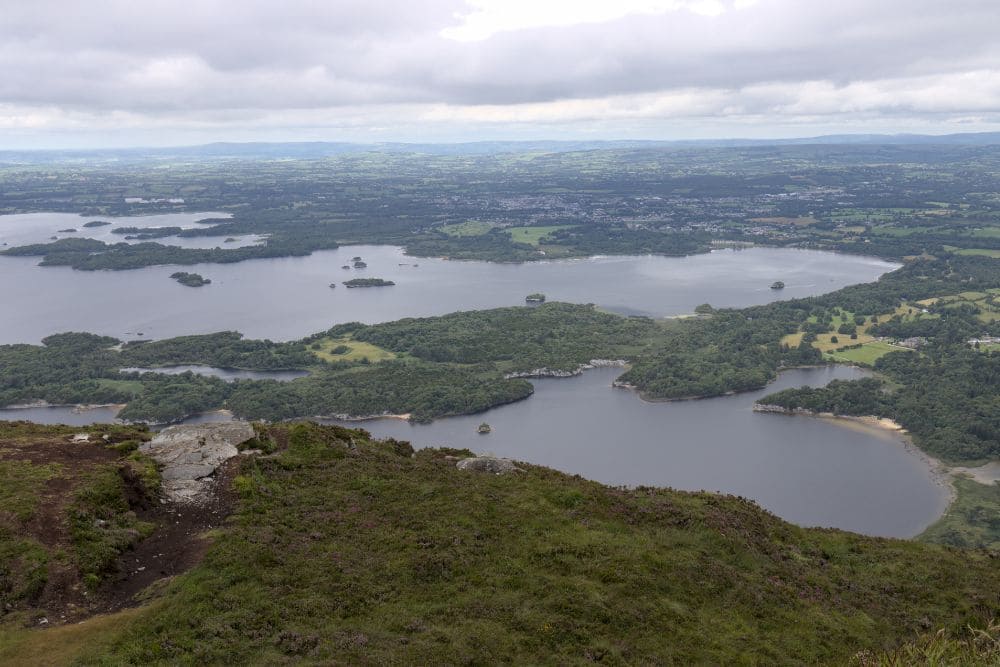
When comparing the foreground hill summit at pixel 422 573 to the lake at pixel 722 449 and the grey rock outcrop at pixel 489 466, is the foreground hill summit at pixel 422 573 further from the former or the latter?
the lake at pixel 722 449

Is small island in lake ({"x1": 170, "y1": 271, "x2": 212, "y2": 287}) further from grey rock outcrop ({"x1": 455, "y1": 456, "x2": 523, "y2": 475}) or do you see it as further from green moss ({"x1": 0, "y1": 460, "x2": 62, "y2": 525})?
grey rock outcrop ({"x1": 455, "y1": 456, "x2": 523, "y2": 475})

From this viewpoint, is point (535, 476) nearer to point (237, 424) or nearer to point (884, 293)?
point (237, 424)

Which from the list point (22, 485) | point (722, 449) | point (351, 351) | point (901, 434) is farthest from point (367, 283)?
point (22, 485)

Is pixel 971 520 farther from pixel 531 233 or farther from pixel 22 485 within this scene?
pixel 531 233

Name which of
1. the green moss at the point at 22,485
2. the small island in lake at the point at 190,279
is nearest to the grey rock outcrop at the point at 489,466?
the green moss at the point at 22,485

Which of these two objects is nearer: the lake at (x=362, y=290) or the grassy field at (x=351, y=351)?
the grassy field at (x=351, y=351)
